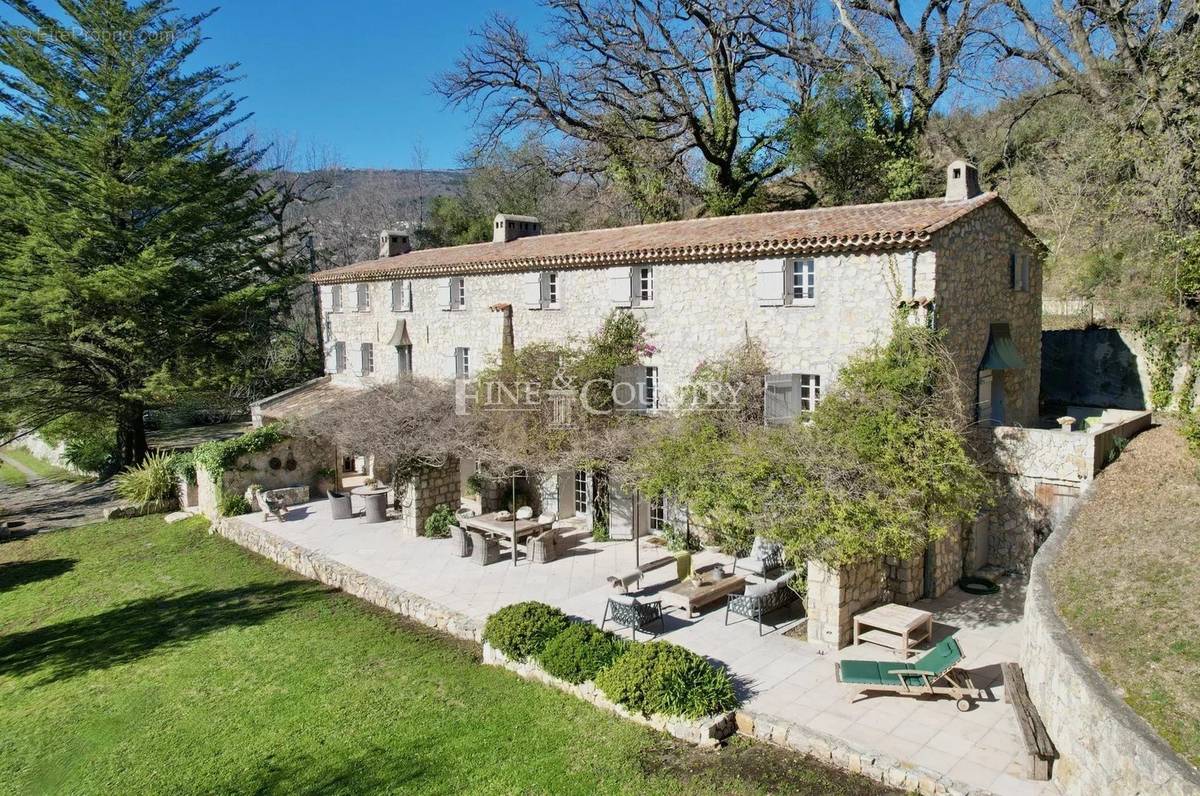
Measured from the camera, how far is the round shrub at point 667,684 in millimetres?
10453

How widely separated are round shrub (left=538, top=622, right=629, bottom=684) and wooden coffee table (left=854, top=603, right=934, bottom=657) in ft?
13.0

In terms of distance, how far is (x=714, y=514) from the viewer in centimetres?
1332

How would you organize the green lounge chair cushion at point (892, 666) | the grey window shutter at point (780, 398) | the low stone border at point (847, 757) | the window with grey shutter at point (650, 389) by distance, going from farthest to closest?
1. the window with grey shutter at point (650, 389)
2. the grey window shutter at point (780, 398)
3. the green lounge chair cushion at point (892, 666)
4. the low stone border at point (847, 757)

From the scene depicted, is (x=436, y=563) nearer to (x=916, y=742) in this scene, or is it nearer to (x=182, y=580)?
(x=182, y=580)

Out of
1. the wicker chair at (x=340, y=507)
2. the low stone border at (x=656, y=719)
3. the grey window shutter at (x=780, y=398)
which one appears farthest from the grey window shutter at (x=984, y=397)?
the wicker chair at (x=340, y=507)

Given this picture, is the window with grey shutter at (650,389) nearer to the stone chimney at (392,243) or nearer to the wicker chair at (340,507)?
the wicker chair at (340,507)

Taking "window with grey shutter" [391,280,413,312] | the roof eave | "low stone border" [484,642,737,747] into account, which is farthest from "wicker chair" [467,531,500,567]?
"window with grey shutter" [391,280,413,312]

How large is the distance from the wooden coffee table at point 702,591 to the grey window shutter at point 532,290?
31.3ft

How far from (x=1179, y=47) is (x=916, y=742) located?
21.4 m

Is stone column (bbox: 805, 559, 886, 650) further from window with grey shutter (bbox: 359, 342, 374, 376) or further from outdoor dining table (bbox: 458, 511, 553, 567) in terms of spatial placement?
window with grey shutter (bbox: 359, 342, 374, 376)

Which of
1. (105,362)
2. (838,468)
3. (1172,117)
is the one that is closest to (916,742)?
(838,468)

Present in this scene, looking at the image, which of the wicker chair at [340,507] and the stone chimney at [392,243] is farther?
the stone chimney at [392,243]

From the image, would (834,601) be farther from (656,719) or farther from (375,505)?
(375,505)

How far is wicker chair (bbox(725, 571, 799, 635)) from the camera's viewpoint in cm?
1333
